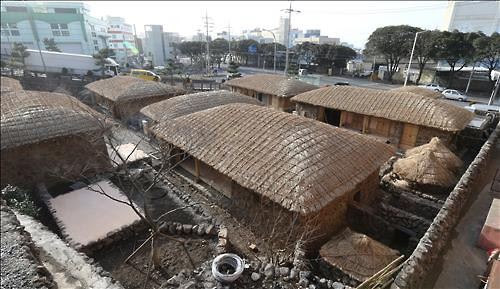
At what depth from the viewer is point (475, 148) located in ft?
63.0

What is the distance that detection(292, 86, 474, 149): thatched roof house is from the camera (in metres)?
16.7

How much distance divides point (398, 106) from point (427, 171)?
18.7ft

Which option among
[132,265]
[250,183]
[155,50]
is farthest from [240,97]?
[155,50]

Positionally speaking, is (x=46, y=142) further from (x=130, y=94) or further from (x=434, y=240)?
(x=434, y=240)

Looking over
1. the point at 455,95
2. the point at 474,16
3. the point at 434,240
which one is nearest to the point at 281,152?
the point at 434,240

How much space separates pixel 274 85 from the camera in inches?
1120

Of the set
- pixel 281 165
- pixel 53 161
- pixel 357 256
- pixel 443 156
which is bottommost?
pixel 357 256

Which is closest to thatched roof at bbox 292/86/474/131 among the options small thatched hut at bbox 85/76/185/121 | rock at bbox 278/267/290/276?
rock at bbox 278/267/290/276

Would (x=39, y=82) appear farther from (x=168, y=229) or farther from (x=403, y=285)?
(x=403, y=285)

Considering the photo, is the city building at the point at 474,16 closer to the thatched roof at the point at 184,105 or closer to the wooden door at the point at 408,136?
the wooden door at the point at 408,136

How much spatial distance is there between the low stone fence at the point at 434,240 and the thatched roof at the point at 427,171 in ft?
7.34

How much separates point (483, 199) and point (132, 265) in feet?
47.0

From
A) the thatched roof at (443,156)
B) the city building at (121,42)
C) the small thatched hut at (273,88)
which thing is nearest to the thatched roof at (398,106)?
the thatched roof at (443,156)

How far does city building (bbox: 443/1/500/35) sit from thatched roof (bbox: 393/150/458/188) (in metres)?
27.3
